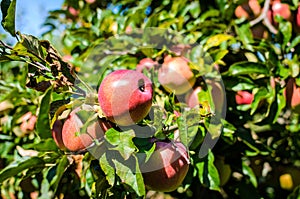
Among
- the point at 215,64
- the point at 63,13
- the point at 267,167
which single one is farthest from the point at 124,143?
the point at 63,13

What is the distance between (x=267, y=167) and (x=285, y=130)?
0.21 m

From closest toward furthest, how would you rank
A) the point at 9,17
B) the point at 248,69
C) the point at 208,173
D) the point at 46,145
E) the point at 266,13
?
the point at 9,17, the point at 46,145, the point at 208,173, the point at 248,69, the point at 266,13

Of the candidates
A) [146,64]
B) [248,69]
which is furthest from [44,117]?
[248,69]

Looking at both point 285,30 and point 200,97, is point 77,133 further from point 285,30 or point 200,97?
point 285,30

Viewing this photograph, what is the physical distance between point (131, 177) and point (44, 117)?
0.78ft

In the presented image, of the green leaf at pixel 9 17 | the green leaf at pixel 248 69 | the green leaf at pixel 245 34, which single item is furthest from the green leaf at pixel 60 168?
the green leaf at pixel 245 34

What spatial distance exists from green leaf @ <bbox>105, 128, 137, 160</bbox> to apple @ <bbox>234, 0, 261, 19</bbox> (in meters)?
0.80

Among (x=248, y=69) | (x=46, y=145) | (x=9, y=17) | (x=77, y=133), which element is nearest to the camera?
(x=9, y=17)

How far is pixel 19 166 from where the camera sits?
0.86m

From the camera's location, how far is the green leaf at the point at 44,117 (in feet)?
2.35

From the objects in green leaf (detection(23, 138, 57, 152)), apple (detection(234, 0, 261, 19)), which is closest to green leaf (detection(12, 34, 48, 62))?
green leaf (detection(23, 138, 57, 152))

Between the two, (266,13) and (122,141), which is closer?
(122,141)

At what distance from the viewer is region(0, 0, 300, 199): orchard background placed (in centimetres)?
87

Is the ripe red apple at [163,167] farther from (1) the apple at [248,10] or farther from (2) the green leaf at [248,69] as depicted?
(1) the apple at [248,10]
